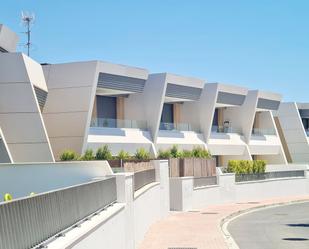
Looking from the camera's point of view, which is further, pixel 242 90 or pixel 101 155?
pixel 242 90

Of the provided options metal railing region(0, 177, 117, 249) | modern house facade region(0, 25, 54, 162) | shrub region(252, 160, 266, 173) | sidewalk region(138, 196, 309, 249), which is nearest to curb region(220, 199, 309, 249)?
sidewalk region(138, 196, 309, 249)

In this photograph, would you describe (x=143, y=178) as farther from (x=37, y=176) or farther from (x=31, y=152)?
(x=31, y=152)

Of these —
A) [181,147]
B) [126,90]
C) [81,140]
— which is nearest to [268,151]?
[181,147]

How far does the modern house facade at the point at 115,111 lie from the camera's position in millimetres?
32781

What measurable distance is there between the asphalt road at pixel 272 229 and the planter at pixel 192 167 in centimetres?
482

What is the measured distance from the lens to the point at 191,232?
2252 centimetres

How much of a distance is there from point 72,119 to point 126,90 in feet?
19.1

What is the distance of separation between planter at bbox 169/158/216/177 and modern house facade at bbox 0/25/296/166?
717cm

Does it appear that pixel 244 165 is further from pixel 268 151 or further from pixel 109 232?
pixel 109 232

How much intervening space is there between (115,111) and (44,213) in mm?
39610

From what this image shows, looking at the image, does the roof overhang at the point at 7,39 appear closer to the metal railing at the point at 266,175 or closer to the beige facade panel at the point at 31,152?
the beige facade panel at the point at 31,152

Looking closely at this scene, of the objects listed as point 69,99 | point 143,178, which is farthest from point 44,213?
point 69,99

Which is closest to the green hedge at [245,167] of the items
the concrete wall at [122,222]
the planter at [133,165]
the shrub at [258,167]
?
the shrub at [258,167]

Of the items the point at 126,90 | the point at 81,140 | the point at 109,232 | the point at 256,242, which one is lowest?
the point at 256,242
